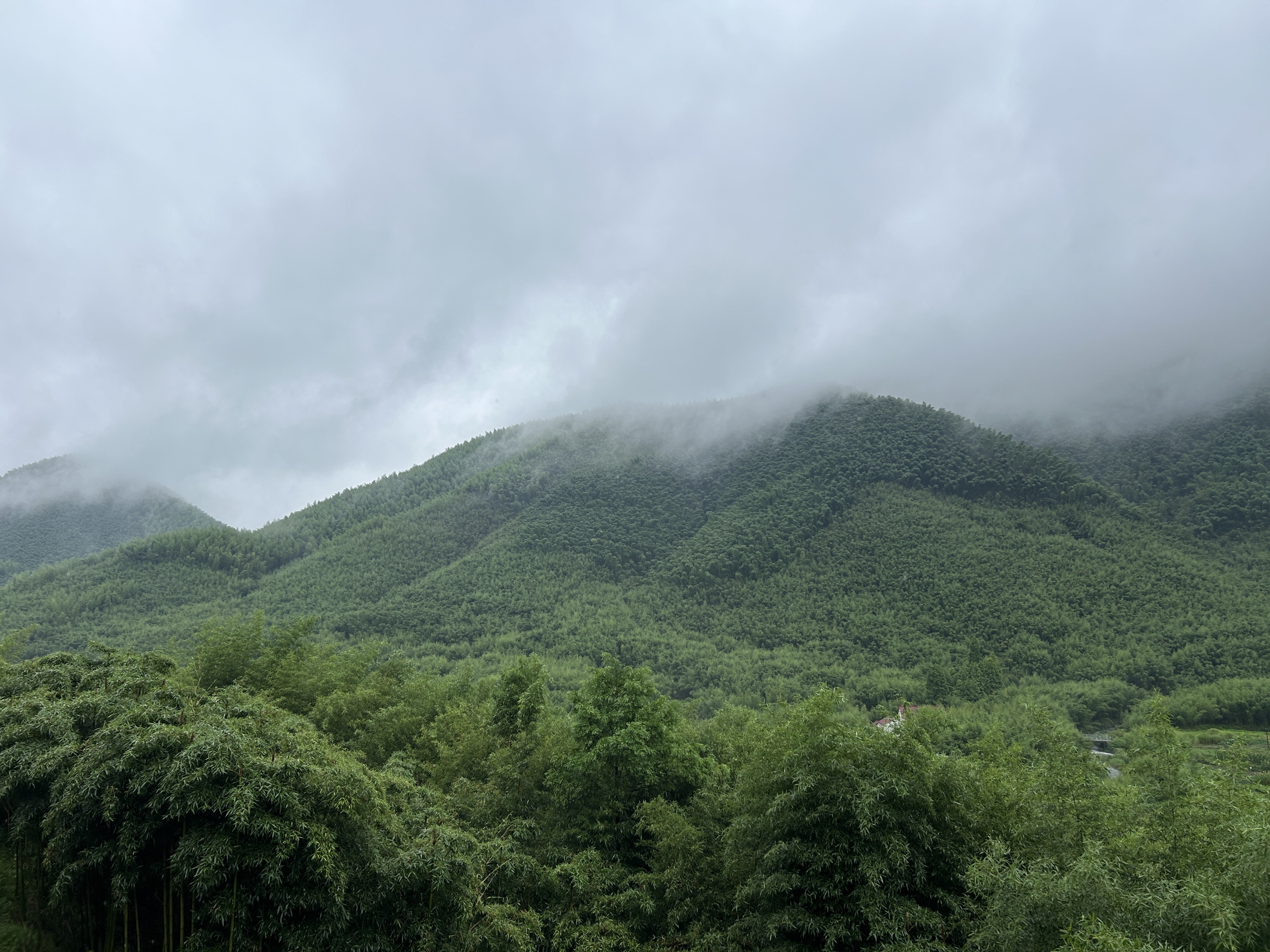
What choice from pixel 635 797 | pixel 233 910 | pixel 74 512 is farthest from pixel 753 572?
pixel 74 512

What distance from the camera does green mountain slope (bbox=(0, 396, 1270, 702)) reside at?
7219 centimetres

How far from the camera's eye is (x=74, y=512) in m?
159

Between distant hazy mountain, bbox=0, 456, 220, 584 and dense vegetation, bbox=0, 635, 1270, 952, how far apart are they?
144 meters

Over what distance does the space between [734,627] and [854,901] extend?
8125cm

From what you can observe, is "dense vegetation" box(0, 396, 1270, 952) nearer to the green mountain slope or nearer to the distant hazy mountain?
the green mountain slope

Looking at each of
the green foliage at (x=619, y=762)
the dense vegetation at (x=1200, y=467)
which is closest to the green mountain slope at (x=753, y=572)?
the dense vegetation at (x=1200, y=467)

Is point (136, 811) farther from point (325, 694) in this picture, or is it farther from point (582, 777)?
point (325, 694)

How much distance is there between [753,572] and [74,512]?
578 feet

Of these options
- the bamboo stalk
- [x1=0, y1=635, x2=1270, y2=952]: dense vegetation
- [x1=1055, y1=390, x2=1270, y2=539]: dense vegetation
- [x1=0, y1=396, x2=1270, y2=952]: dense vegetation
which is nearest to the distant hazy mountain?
[x1=0, y1=396, x2=1270, y2=952]: dense vegetation

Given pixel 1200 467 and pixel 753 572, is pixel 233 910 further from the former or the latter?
pixel 1200 467

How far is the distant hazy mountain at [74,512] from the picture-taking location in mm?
142750

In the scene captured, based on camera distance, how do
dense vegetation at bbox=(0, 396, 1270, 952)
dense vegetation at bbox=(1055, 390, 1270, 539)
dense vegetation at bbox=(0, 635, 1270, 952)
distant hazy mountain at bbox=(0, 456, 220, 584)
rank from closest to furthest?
1. dense vegetation at bbox=(0, 635, 1270, 952)
2. dense vegetation at bbox=(0, 396, 1270, 952)
3. dense vegetation at bbox=(1055, 390, 1270, 539)
4. distant hazy mountain at bbox=(0, 456, 220, 584)

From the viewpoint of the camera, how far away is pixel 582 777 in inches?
769

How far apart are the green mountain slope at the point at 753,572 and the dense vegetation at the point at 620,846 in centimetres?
5054
